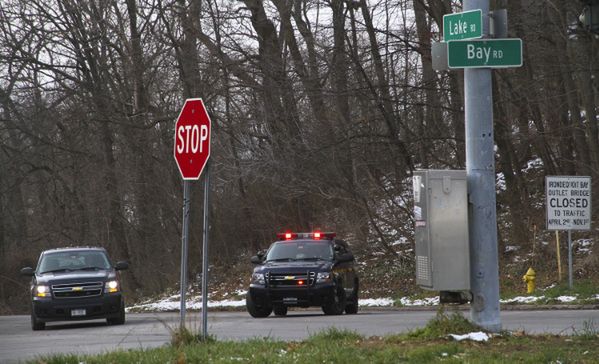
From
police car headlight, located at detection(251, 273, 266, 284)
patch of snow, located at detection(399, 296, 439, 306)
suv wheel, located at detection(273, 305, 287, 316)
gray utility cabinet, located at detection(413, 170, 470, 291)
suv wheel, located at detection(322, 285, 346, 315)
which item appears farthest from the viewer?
patch of snow, located at detection(399, 296, 439, 306)

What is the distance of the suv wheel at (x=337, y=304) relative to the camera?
74.5ft

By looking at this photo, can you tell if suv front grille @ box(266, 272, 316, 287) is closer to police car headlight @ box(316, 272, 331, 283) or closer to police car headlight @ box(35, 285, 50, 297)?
police car headlight @ box(316, 272, 331, 283)

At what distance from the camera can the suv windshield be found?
23.4 m

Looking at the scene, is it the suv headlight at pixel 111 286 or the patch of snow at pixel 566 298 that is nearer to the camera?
the suv headlight at pixel 111 286

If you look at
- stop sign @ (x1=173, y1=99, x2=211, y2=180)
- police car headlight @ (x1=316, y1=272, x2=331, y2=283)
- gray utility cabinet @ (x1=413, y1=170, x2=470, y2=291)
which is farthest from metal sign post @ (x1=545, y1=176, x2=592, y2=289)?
stop sign @ (x1=173, y1=99, x2=211, y2=180)

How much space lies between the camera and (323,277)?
2252 cm

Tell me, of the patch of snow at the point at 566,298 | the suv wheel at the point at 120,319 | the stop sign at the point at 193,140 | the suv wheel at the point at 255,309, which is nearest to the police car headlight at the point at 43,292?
the suv wheel at the point at 120,319

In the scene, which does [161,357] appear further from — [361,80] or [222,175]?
[222,175]

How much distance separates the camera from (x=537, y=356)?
10.1 m

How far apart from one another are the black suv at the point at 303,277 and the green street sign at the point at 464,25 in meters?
11.0

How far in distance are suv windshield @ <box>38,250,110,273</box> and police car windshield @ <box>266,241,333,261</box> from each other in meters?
3.76

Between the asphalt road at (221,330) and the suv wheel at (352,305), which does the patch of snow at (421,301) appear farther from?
the asphalt road at (221,330)

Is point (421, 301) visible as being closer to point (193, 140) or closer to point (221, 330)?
point (221, 330)

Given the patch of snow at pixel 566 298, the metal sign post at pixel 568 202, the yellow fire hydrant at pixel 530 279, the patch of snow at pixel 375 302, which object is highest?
the metal sign post at pixel 568 202
